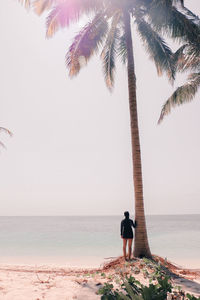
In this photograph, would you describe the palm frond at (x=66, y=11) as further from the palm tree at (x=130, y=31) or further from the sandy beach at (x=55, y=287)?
the sandy beach at (x=55, y=287)

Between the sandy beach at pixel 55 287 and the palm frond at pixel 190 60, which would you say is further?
the palm frond at pixel 190 60

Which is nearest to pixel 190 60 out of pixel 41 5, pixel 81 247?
pixel 41 5

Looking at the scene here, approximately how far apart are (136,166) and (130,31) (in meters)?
6.20

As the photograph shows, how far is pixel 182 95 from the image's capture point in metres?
13.4

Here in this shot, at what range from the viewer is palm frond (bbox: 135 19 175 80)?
1147 cm

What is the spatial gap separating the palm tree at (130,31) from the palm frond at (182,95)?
168 centimetres

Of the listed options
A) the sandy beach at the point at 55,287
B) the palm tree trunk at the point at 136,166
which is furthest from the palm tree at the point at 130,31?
the sandy beach at the point at 55,287

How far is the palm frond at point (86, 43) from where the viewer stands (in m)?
11.6

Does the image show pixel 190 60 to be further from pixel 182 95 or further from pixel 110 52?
pixel 110 52

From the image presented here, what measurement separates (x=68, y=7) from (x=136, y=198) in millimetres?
9003

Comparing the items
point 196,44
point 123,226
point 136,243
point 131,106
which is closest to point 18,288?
point 123,226

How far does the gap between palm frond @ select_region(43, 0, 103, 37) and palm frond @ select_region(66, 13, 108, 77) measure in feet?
1.94

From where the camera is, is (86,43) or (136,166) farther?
(86,43)

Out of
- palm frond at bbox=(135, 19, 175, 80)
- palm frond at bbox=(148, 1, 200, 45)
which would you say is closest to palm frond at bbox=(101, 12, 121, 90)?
palm frond at bbox=(135, 19, 175, 80)
